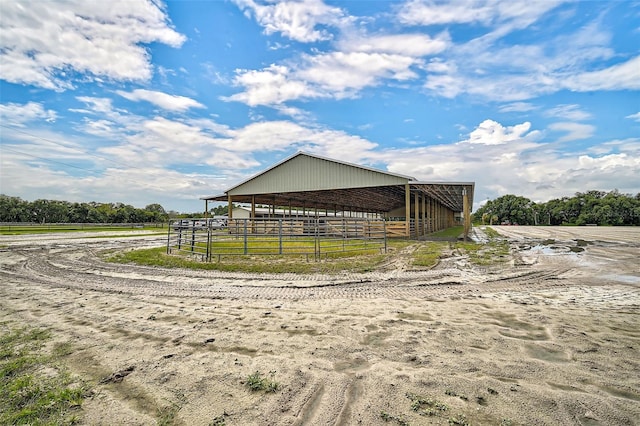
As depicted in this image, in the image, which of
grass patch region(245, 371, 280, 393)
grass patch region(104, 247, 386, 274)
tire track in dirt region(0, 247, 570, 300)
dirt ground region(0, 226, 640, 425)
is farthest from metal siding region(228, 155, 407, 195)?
grass patch region(245, 371, 280, 393)

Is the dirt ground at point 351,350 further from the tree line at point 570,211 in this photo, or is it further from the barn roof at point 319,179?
the tree line at point 570,211

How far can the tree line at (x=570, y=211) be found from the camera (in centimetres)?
6019

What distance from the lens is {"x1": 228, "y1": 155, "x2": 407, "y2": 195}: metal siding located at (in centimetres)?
1925

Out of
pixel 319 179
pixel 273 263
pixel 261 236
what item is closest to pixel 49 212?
pixel 319 179

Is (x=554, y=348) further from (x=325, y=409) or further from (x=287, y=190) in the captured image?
(x=287, y=190)

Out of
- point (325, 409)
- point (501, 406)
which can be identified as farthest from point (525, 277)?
point (325, 409)

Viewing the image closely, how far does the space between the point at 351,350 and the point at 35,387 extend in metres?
2.86

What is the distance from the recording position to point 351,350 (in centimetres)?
331

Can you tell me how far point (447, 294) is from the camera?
574 cm

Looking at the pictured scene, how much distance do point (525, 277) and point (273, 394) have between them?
720cm

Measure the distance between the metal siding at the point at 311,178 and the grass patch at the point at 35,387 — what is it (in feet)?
56.8

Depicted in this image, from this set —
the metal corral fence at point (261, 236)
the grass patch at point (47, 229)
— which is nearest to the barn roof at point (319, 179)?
the metal corral fence at point (261, 236)

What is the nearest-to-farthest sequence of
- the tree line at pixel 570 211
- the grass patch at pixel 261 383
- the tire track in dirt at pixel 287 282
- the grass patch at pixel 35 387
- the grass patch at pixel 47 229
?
the grass patch at pixel 35 387 → the grass patch at pixel 261 383 → the tire track in dirt at pixel 287 282 → the grass patch at pixel 47 229 → the tree line at pixel 570 211

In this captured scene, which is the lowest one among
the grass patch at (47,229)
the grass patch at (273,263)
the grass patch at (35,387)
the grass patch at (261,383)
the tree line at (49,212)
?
the grass patch at (35,387)
